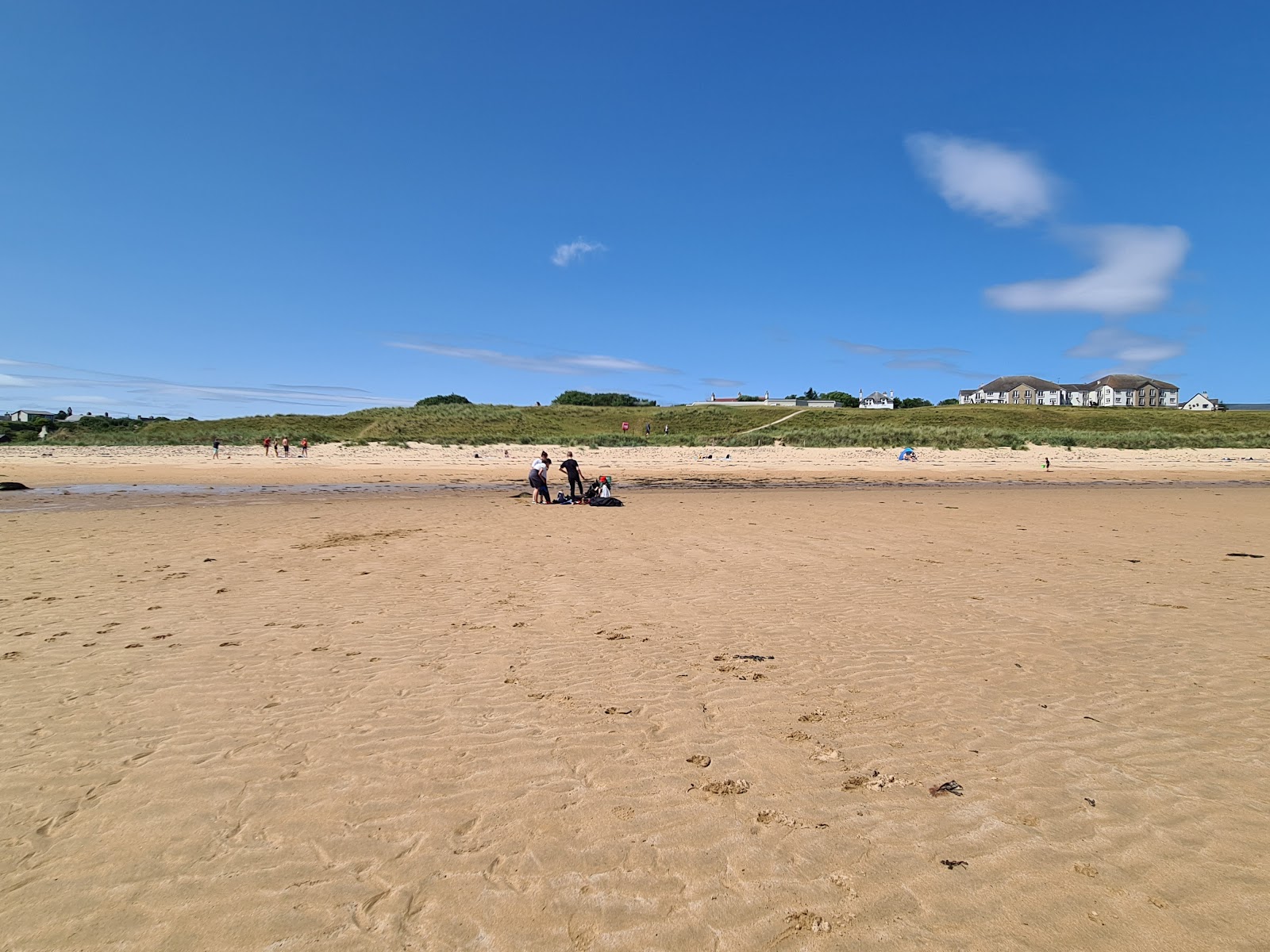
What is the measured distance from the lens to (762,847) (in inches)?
136

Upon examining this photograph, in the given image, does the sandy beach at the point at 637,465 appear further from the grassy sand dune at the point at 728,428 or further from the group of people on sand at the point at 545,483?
the group of people on sand at the point at 545,483

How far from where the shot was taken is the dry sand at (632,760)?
119 inches

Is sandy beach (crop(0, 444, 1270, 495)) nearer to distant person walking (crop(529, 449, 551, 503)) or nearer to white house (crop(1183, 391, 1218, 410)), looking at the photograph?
distant person walking (crop(529, 449, 551, 503))

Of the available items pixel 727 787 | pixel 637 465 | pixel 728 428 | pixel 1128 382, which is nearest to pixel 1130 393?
pixel 1128 382

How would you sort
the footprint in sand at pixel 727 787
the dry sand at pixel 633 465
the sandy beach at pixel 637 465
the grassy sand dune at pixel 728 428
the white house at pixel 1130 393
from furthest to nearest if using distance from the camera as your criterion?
the white house at pixel 1130 393, the grassy sand dune at pixel 728 428, the dry sand at pixel 633 465, the sandy beach at pixel 637 465, the footprint in sand at pixel 727 787

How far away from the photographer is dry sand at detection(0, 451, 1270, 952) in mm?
3021

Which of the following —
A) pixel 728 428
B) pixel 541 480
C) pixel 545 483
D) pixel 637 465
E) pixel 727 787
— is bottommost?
pixel 727 787

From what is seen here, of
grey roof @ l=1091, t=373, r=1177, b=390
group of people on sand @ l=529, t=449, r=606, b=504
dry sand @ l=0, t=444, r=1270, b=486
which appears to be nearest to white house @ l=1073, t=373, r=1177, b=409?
grey roof @ l=1091, t=373, r=1177, b=390

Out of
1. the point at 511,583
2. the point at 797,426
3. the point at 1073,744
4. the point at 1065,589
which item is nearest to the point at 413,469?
the point at 511,583

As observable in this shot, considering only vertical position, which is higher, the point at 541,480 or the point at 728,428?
the point at 728,428

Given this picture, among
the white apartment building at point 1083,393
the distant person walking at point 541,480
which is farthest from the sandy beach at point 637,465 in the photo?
the white apartment building at point 1083,393

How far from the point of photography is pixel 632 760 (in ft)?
14.4

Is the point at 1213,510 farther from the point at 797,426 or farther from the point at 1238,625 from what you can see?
the point at 797,426

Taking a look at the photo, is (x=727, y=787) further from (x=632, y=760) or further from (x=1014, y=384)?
(x=1014, y=384)
